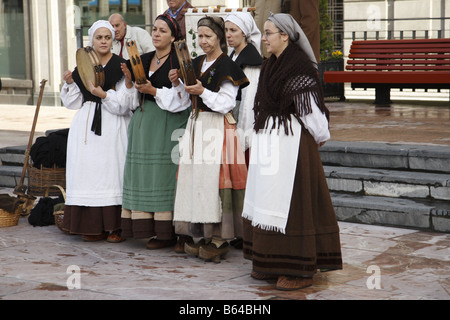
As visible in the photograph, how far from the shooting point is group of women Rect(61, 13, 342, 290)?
512 centimetres

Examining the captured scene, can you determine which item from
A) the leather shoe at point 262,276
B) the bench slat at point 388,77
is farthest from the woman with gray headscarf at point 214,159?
the bench slat at point 388,77

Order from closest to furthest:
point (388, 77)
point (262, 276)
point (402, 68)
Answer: point (262, 276)
point (388, 77)
point (402, 68)

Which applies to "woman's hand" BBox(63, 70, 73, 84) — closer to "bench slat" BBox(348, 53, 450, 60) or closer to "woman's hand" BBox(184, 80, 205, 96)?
"woman's hand" BBox(184, 80, 205, 96)

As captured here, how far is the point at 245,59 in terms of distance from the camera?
6.27 metres

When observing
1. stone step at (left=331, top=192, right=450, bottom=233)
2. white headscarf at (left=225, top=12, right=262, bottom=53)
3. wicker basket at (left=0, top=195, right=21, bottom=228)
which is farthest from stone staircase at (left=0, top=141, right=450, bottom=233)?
wicker basket at (left=0, top=195, right=21, bottom=228)

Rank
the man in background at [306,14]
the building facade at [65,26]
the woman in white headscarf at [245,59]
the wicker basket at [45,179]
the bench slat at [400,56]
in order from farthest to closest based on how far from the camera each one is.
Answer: the building facade at [65,26] < the bench slat at [400,56] < the man in background at [306,14] < the wicker basket at [45,179] < the woman in white headscarf at [245,59]

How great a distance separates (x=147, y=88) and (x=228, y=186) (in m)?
0.97

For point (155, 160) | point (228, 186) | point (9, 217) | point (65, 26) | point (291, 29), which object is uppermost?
point (65, 26)

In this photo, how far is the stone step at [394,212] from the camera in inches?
264

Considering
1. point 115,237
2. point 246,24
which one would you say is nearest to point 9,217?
point 115,237

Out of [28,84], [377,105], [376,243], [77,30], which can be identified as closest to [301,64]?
[376,243]

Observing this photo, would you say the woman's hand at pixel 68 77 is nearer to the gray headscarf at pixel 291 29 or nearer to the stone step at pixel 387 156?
the gray headscarf at pixel 291 29

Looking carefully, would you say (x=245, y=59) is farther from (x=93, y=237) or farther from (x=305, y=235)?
(x=93, y=237)

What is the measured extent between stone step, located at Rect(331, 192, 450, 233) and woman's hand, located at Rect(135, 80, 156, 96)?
2.16m
